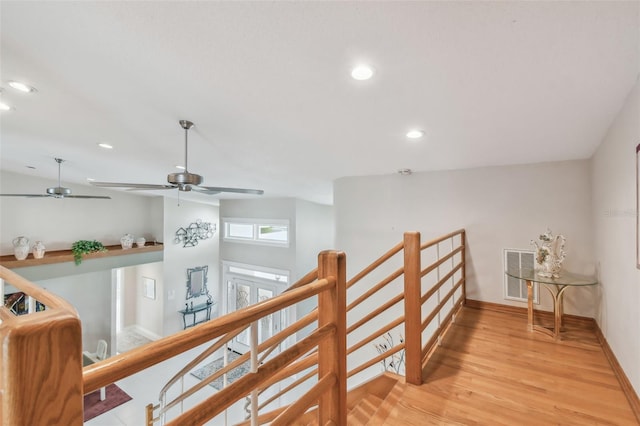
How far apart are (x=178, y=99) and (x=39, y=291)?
1913mm

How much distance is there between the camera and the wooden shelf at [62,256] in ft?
18.1

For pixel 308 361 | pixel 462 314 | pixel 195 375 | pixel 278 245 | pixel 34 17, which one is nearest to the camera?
pixel 308 361

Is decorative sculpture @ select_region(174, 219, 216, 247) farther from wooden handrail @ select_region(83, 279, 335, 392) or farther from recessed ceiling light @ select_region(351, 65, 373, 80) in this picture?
wooden handrail @ select_region(83, 279, 335, 392)

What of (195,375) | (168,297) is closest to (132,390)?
(195,375)

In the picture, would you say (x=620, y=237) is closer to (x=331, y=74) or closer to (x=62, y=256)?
(x=331, y=74)

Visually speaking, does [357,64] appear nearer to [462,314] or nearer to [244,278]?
[462,314]

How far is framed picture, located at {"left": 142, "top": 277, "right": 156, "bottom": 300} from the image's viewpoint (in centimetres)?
818

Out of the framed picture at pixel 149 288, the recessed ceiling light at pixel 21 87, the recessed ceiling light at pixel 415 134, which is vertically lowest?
the framed picture at pixel 149 288

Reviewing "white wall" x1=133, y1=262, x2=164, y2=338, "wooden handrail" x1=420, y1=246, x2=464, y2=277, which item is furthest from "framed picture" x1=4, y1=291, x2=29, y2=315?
"wooden handrail" x1=420, y1=246, x2=464, y2=277

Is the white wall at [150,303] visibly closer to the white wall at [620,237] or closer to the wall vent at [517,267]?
the wall vent at [517,267]

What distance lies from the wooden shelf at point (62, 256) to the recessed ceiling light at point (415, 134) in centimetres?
714

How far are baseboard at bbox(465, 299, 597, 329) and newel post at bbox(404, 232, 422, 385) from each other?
1.97 metres

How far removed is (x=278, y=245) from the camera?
6883 millimetres

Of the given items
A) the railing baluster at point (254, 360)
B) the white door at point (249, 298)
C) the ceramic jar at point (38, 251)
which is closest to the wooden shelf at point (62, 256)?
the ceramic jar at point (38, 251)
